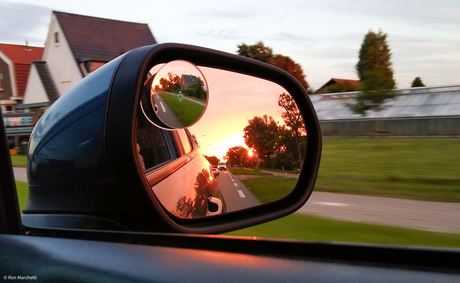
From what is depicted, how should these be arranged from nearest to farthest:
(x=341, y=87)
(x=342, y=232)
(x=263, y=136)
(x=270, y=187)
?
1. (x=263, y=136)
2. (x=270, y=187)
3. (x=342, y=232)
4. (x=341, y=87)

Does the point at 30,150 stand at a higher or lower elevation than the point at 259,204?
higher

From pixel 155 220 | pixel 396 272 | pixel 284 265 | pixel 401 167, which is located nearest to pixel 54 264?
pixel 155 220

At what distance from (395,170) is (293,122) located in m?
9.68

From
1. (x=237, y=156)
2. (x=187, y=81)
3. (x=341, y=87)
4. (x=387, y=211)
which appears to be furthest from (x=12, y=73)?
(x=341, y=87)

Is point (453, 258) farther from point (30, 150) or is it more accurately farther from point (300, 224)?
point (300, 224)

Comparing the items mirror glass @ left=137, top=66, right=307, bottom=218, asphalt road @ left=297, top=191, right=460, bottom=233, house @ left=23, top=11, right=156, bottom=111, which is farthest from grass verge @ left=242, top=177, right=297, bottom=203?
asphalt road @ left=297, top=191, right=460, bottom=233

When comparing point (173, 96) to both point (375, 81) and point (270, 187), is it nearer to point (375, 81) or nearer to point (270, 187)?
point (270, 187)

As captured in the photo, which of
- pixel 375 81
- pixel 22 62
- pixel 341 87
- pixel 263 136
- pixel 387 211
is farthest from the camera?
pixel 341 87

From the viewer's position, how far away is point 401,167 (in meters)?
11.3

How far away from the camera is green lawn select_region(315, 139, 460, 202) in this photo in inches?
332

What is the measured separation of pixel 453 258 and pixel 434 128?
67.5 feet

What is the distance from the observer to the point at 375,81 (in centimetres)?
1160

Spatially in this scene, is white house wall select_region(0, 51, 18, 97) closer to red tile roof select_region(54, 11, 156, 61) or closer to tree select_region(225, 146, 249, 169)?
red tile roof select_region(54, 11, 156, 61)

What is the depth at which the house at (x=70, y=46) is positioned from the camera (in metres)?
3.61
